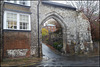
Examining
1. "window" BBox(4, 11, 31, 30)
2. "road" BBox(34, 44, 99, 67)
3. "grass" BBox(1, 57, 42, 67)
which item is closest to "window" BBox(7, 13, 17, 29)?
"window" BBox(4, 11, 31, 30)

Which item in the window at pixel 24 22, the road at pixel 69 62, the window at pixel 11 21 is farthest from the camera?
the window at pixel 24 22

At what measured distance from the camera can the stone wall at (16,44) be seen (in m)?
12.0

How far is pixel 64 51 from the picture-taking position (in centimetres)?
1770

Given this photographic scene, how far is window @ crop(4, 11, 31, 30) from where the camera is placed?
39.6 feet

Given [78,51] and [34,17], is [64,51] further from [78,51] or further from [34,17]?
[34,17]

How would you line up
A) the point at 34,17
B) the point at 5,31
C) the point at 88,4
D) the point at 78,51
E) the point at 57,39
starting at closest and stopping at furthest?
the point at 5,31 < the point at 34,17 < the point at 78,51 < the point at 57,39 < the point at 88,4

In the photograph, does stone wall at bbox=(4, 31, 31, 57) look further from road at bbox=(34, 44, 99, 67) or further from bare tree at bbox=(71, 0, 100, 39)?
bare tree at bbox=(71, 0, 100, 39)

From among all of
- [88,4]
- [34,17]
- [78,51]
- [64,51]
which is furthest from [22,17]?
[88,4]

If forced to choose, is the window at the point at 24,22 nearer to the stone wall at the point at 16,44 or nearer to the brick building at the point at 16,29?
the brick building at the point at 16,29

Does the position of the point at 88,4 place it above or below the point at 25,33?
above

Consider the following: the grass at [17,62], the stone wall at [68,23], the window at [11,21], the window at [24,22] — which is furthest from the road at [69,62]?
the window at [11,21]

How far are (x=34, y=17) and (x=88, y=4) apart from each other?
17766 millimetres

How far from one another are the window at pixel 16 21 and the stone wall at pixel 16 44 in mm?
645

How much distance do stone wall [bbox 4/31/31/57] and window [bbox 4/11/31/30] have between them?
645mm
